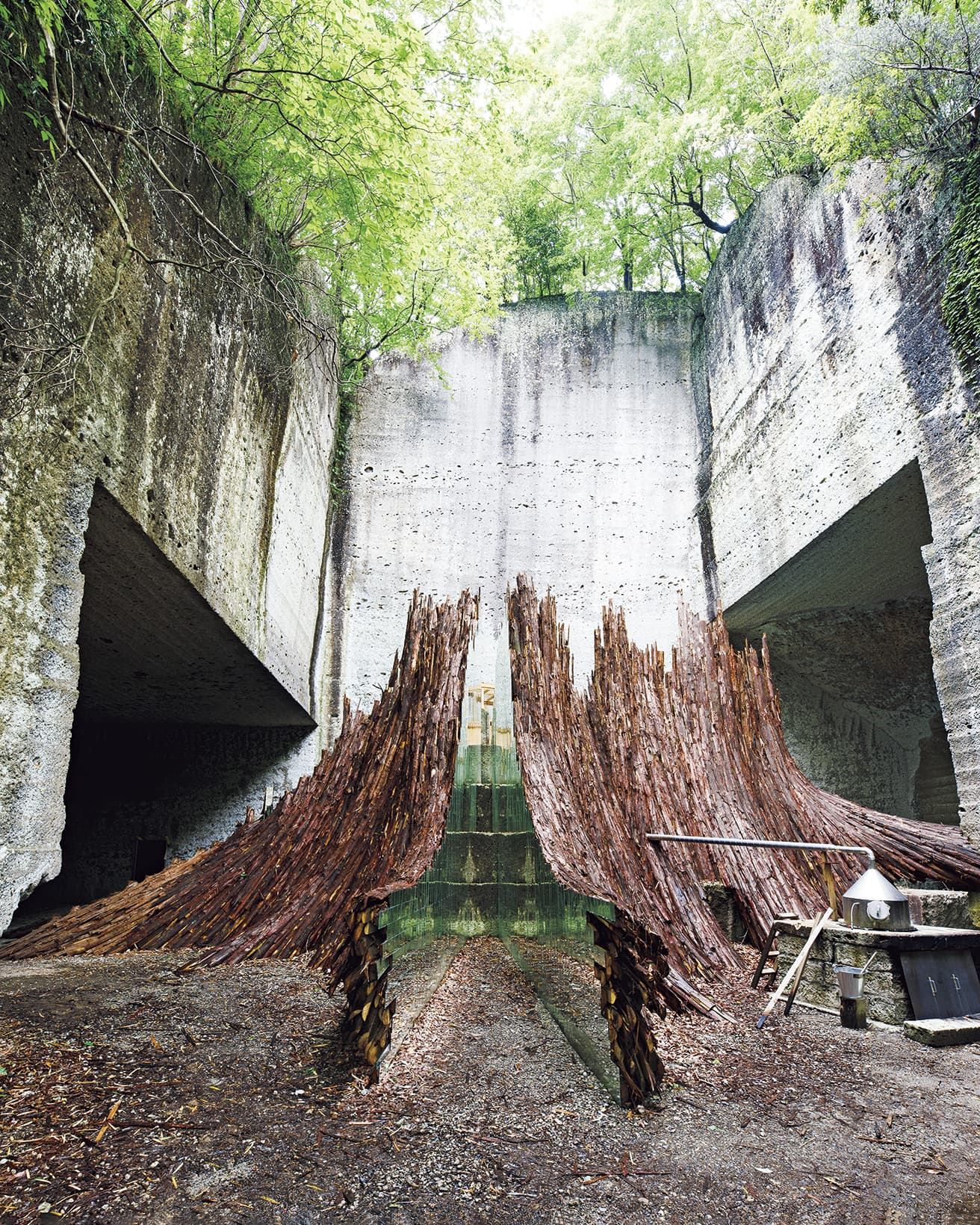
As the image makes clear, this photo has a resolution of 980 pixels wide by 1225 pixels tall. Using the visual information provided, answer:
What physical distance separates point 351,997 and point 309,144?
4.07 meters

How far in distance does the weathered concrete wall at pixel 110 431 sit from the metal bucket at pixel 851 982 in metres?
2.96

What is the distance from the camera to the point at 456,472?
8.12 m

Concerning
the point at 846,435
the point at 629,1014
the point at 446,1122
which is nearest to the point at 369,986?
the point at 446,1122

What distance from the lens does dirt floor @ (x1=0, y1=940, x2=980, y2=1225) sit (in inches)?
59.7

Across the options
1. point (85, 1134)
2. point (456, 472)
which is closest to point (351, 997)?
point (85, 1134)

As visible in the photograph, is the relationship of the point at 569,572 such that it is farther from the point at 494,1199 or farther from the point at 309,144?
the point at 494,1199

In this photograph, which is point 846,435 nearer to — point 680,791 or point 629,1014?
point 680,791

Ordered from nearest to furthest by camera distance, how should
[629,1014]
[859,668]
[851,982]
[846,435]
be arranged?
1. [629,1014]
2. [851,982]
3. [846,435]
4. [859,668]

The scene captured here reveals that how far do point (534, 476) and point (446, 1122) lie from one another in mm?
6931

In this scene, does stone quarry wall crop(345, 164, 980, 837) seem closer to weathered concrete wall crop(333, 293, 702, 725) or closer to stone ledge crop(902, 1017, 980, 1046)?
weathered concrete wall crop(333, 293, 702, 725)

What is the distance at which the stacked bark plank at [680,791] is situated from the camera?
3.72 meters

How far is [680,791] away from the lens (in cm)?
437

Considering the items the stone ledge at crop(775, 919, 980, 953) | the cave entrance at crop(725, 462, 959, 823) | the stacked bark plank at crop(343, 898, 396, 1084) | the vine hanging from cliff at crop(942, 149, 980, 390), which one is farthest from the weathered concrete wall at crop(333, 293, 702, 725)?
the stacked bark plank at crop(343, 898, 396, 1084)

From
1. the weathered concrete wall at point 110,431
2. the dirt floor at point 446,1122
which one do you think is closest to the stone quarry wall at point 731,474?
the weathered concrete wall at point 110,431
